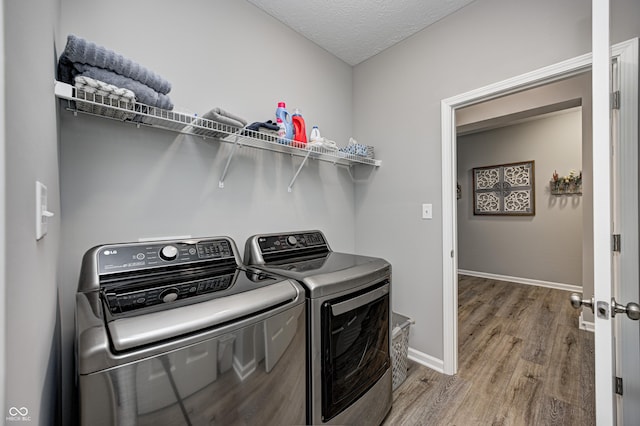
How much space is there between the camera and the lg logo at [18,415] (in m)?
0.43

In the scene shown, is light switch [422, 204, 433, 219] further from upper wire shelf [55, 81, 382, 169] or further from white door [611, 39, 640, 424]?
white door [611, 39, 640, 424]

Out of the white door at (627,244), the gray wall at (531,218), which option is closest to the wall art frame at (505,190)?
the gray wall at (531,218)

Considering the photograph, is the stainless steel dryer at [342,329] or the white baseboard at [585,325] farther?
the white baseboard at [585,325]

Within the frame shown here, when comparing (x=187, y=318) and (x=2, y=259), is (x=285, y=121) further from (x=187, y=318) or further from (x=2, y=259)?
(x=2, y=259)

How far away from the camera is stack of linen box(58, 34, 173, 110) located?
0.95 meters

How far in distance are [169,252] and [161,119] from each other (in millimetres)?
621

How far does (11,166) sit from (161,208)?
3.29 ft

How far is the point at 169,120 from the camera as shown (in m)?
1.22

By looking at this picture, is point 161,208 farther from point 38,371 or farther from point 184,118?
point 38,371

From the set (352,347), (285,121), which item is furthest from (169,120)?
(352,347)

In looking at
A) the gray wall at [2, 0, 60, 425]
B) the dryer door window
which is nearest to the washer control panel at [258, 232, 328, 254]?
the dryer door window

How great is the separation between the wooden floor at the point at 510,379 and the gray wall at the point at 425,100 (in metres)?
0.32

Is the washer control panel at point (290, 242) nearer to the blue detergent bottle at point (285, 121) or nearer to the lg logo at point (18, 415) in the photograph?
the blue detergent bottle at point (285, 121)

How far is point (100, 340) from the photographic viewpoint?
0.65 meters
